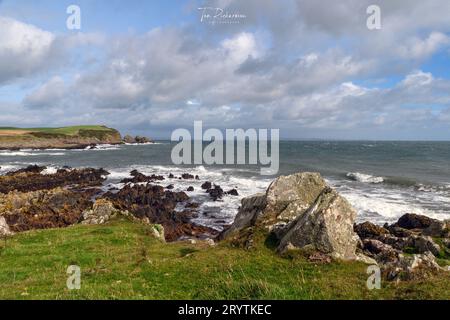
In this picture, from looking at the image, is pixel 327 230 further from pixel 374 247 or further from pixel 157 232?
pixel 157 232

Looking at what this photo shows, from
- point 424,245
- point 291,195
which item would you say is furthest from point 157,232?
point 424,245

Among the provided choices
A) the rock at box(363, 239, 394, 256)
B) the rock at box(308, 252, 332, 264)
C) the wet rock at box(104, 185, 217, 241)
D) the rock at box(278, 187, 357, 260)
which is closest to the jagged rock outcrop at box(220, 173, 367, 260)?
the rock at box(278, 187, 357, 260)

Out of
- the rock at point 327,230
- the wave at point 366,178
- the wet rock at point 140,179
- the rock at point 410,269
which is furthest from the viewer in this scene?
the wave at point 366,178

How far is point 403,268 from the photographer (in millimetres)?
14367

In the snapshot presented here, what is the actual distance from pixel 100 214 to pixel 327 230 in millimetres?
21779

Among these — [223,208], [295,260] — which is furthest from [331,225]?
[223,208]

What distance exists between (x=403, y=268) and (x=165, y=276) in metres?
9.43

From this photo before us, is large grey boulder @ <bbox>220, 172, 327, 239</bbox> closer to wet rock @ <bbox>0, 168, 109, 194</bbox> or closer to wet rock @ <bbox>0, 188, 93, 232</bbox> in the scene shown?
wet rock @ <bbox>0, 188, 93, 232</bbox>

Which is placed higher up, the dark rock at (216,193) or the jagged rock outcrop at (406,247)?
the jagged rock outcrop at (406,247)

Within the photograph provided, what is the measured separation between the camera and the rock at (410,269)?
13624mm

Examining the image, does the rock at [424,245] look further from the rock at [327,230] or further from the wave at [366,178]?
the wave at [366,178]

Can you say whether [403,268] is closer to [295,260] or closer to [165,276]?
[295,260]

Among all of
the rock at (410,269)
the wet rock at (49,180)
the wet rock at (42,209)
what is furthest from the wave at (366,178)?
the rock at (410,269)

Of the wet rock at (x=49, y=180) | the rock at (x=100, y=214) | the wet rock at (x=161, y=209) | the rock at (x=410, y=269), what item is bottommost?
the wet rock at (x=161, y=209)
